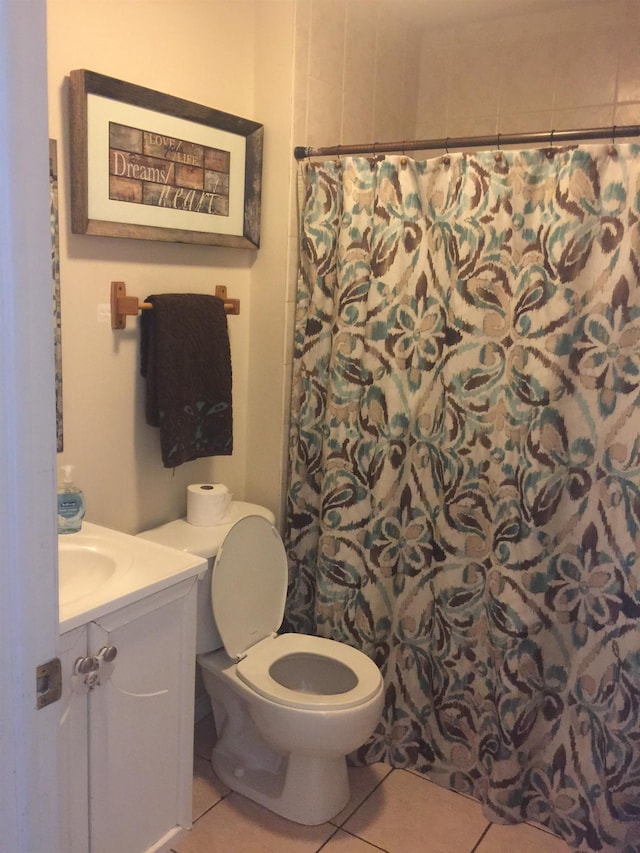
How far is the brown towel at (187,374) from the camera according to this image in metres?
2.09

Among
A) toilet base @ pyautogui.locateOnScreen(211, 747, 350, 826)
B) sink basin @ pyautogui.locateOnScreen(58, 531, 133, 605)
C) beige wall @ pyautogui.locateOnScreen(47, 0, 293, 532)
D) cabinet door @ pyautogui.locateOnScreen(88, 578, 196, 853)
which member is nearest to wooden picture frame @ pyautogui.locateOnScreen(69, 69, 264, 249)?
beige wall @ pyautogui.locateOnScreen(47, 0, 293, 532)

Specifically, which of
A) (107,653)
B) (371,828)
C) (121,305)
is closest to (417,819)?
(371,828)

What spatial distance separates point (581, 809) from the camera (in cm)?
208

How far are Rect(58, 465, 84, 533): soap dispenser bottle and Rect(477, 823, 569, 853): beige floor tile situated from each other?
4.65 feet

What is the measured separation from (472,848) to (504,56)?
2644 millimetres

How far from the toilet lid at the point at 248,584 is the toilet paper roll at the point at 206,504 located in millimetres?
122

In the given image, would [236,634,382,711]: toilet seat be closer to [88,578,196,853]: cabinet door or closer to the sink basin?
[88,578,196,853]: cabinet door

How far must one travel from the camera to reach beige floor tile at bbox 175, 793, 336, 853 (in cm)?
199

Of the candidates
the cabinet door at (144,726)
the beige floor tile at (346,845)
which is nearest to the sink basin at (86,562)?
the cabinet door at (144,726)

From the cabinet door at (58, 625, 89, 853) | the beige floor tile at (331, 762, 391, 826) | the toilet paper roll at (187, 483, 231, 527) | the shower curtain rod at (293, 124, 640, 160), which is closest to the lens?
the cabinet door at (58, 625, 89, 853)

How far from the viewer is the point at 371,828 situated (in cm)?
209

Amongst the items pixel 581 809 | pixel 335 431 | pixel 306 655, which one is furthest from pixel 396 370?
pixel 581 809

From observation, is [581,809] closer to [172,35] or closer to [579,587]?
[579,587]

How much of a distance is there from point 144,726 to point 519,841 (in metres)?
1.12
